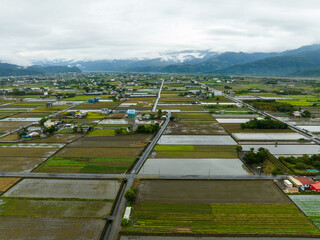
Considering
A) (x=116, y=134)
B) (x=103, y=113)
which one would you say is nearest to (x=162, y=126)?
(x=116, y=134)

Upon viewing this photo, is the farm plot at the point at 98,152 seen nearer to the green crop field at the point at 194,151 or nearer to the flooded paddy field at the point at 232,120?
the green crop field at the point at 194,151

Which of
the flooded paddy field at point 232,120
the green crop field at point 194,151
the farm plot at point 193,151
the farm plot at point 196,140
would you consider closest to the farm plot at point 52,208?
the farm plot at point 193,151

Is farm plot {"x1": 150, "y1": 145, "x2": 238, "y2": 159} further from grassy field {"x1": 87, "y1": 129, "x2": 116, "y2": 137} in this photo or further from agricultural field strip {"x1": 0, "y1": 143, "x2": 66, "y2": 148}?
agricultural field strip {"x1": 0, "y1": 143, "x2": 66, "y2": 148}

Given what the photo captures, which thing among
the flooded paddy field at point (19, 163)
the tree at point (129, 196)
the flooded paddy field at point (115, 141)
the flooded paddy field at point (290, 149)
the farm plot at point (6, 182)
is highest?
the tree at point (129, 196)

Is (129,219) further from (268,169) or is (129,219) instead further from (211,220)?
(268,169)

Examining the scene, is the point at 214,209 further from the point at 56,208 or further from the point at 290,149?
the point at 290,149

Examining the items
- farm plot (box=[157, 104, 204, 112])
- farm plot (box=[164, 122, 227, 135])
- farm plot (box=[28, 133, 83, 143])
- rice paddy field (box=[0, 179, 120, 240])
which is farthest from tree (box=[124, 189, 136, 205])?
farm plot (box=[157, 104, 204, 112])
